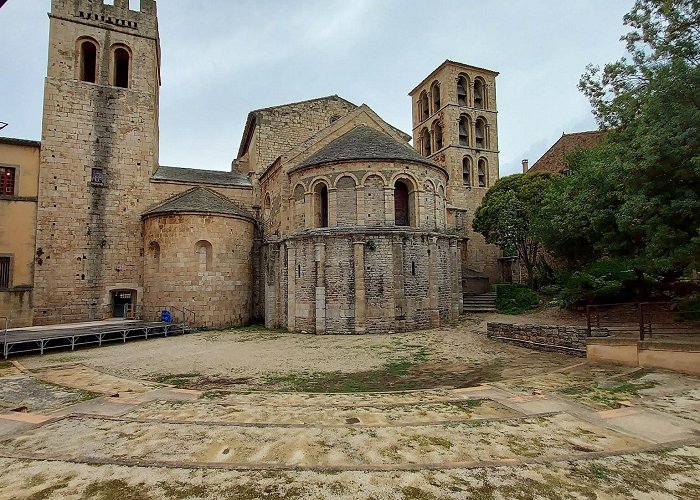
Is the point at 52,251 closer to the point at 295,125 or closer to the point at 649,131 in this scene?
the point at 295,125

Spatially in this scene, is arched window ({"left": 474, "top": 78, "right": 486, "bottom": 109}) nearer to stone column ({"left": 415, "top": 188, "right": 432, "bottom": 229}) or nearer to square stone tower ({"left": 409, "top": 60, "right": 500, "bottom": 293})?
square stone tower ({"left": 409, "top": 60, "right": 500, "bottom": 293})

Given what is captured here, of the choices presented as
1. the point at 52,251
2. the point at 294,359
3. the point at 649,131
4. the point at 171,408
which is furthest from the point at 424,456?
the point at 52,251

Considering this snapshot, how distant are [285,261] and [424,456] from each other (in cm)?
1624

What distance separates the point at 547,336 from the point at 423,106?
108 ft

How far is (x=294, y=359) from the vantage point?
494 inches

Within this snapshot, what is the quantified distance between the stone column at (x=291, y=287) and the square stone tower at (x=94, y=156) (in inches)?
346

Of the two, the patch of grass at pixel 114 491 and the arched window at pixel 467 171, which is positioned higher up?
the arched window at pixel 467 171

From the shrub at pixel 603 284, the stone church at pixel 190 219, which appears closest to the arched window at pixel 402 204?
the stone church at pixel 190 219

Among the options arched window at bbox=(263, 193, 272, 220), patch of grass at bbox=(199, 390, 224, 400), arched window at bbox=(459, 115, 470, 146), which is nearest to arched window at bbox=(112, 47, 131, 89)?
arched window at bbox=(263, 193, 272, 220)

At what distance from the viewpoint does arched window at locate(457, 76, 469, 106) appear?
36.9 metres

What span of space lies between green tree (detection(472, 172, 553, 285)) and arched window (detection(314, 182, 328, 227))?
13322 millimetres

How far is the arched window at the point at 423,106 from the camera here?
40.0 metres

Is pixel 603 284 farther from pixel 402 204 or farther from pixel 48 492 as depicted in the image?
pixel 48 492

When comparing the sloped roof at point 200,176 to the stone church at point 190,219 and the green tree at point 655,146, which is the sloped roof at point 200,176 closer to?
the stone church at point 190,219
